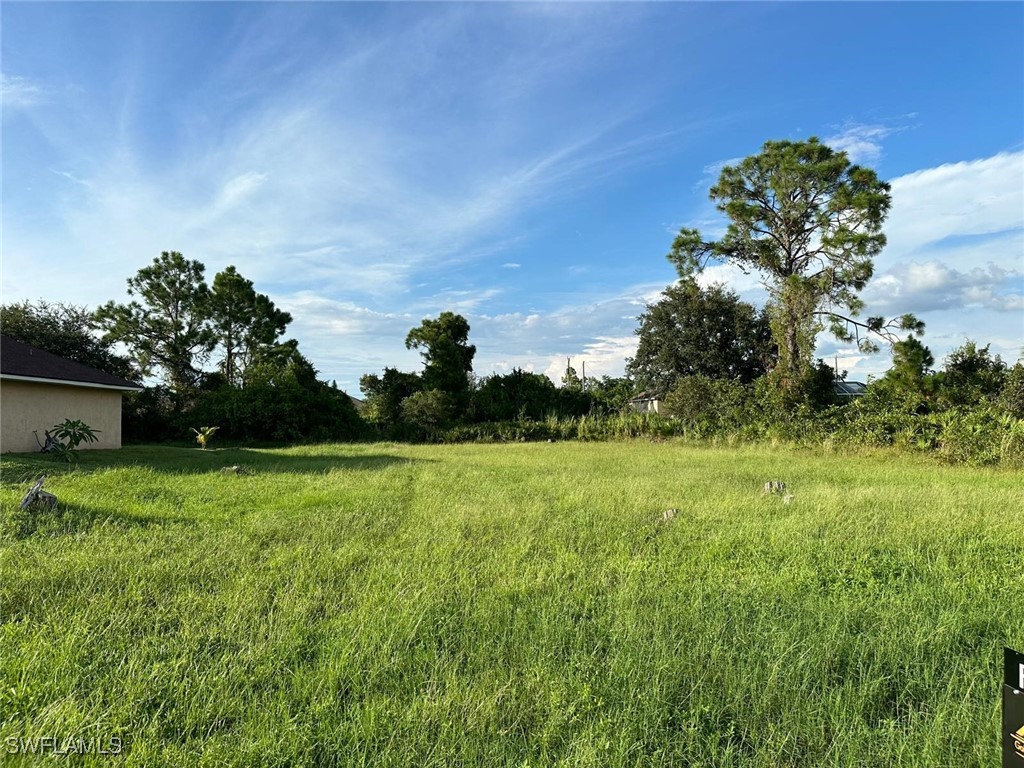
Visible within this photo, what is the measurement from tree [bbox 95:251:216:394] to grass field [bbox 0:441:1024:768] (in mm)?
21006

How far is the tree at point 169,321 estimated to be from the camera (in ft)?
75.5

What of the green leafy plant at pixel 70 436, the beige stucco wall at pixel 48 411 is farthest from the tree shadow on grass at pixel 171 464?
the beige stucco wall at pixel 48 411

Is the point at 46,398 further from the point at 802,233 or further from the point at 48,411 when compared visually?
the point at 802,233

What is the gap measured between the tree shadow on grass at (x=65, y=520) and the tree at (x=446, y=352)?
662 inches

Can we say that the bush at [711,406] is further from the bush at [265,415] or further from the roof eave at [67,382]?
the roof eave at [67,382]

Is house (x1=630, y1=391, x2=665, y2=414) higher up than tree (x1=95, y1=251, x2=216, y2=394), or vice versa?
tree (x1=95, y1=251, x2=216, y2=394)

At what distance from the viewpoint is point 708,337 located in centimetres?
2605

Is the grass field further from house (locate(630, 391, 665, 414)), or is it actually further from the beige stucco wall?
house (locate(630, 391, 665, 414))

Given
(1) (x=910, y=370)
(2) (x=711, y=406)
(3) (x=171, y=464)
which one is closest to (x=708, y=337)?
(2) (x=711, y=406)

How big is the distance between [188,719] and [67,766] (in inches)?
13.7

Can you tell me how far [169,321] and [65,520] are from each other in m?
22.4

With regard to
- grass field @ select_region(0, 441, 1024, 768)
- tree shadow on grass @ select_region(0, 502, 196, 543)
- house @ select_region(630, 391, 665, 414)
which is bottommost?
grass field @ select_region(0, 441, 1024, 768)

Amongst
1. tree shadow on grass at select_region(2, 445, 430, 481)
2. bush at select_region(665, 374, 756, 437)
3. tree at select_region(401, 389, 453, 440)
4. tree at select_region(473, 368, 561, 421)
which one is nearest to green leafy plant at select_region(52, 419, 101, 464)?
tree shadow on grass at select_region(2, 445, 430, 481)

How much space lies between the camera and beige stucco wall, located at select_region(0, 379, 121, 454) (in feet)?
37.4
